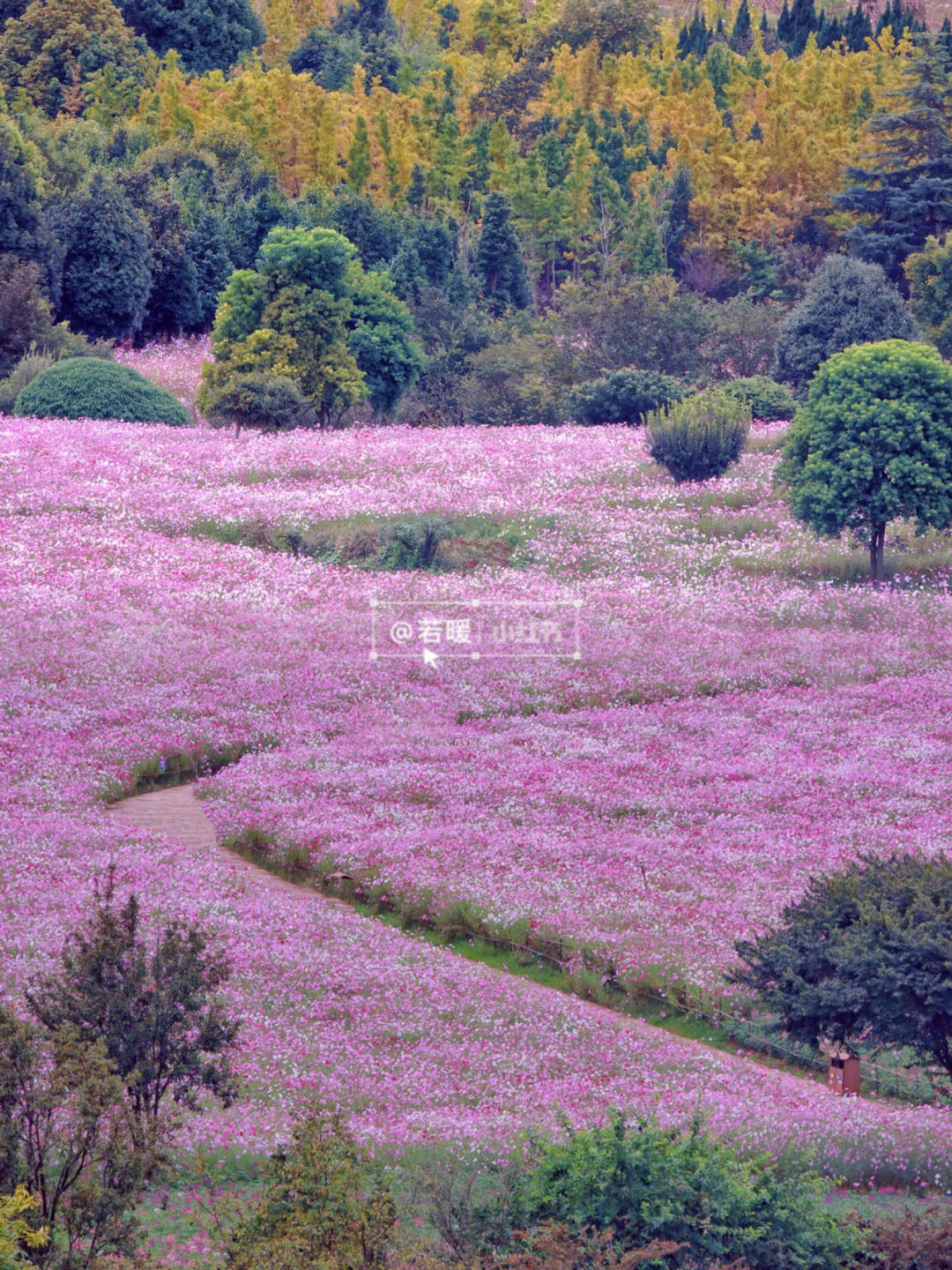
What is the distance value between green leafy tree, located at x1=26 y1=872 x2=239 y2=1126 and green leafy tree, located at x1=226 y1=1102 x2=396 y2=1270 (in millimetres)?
1669

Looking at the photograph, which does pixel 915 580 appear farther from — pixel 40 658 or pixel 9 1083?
pixel 9 1083

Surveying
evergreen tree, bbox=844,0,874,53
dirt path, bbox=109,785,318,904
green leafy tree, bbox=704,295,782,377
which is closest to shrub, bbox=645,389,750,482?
green leafy tree, bbox=704,295,782,377

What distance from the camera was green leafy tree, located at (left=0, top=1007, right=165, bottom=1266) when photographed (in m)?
9.13

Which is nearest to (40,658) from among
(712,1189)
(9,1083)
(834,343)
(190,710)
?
(190,710)

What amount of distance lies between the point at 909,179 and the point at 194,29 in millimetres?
54760

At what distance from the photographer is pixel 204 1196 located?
11336mm

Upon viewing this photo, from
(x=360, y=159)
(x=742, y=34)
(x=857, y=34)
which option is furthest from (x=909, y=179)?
(x=742, y=34)

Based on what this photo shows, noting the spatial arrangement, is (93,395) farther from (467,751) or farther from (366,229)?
(467,751)

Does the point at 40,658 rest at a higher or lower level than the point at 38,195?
lower

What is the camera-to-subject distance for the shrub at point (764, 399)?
48531 mm

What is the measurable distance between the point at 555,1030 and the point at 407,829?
5769 millimetres

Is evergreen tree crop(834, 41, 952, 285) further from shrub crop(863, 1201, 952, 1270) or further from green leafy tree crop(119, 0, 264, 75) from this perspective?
shrub crop(863, 1201, 952, 1270)

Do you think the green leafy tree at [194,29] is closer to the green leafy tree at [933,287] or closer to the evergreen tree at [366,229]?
the evergreen tree at [366,229]

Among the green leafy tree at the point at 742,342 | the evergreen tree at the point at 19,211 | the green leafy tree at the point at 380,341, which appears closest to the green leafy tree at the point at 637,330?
the green leafy tree at the point at 742,342
